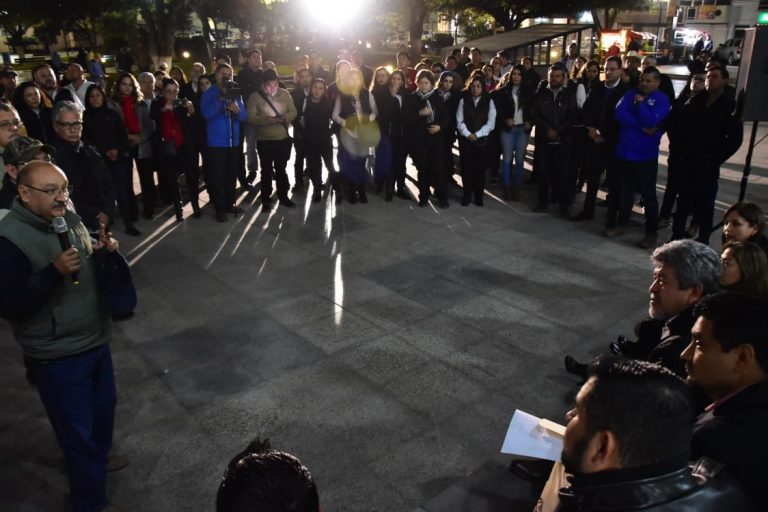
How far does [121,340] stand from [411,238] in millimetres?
3718

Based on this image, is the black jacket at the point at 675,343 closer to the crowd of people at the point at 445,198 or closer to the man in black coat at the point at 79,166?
the crowd of people at the point at 445,198

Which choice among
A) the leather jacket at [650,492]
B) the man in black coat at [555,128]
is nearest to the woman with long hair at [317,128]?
the man in black coat at [555,128]

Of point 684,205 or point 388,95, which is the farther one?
point 388,95

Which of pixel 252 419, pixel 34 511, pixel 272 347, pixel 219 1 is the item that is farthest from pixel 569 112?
pixel 219 1

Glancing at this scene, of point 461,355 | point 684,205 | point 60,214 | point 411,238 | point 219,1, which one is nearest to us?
point 60,214

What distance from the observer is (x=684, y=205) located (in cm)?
696

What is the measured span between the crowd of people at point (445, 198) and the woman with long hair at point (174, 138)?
0.03m

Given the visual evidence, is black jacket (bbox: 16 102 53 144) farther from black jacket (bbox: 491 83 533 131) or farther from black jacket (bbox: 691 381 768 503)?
black jacket (bbox: 691 381 768 503)

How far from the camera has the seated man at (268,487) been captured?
134 centimetres

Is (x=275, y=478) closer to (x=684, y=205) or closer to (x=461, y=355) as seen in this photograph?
(x=461, y=355)

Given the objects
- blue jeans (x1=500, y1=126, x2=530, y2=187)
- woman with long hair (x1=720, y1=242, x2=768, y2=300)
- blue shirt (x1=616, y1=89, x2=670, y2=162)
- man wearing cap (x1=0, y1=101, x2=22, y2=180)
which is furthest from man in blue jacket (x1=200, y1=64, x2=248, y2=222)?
woman with long hair (x1=720, y1=242, x2=768, y2=300)

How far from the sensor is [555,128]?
8.09 m

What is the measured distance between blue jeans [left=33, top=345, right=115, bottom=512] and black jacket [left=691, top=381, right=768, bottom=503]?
2837 millimetres

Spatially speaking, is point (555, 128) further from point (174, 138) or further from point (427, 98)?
point (174, 138)
